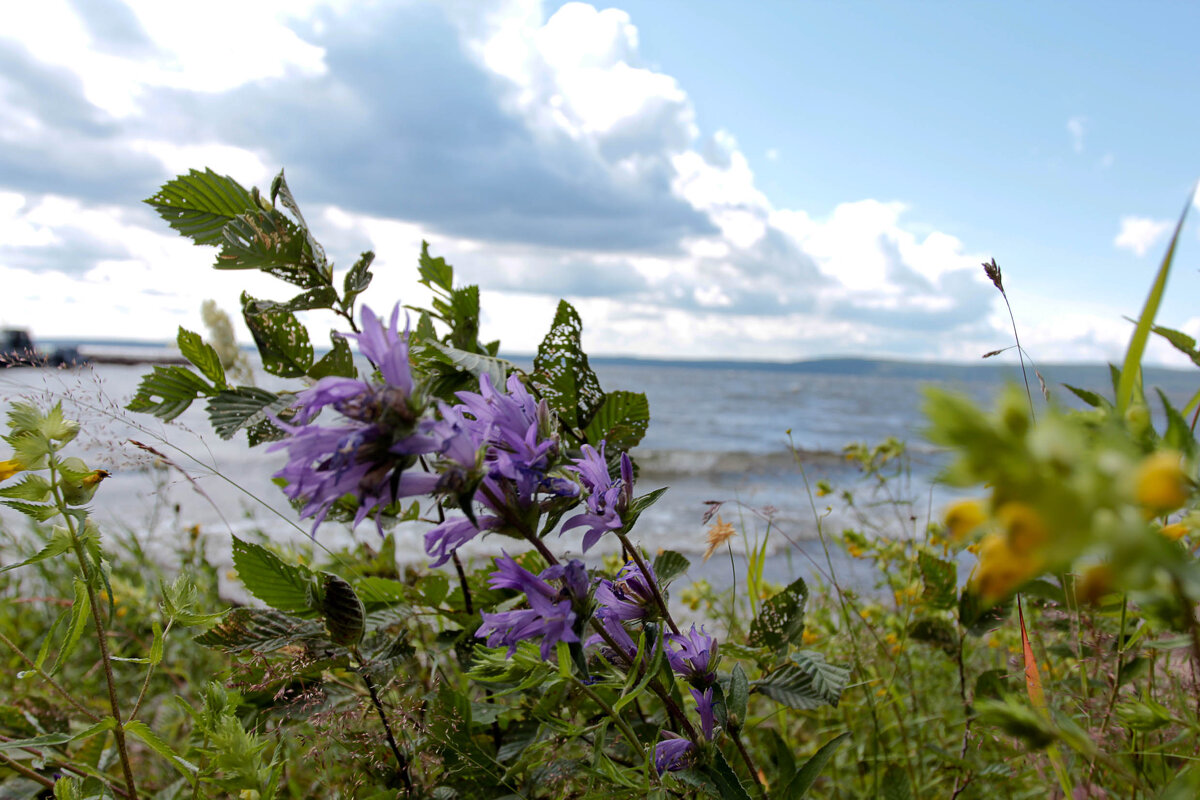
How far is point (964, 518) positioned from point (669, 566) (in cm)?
82

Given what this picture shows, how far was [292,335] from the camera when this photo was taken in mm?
1399

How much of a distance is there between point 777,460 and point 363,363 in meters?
10.6

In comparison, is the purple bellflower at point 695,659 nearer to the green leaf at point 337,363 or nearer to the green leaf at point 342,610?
the green leaf at point 342,610

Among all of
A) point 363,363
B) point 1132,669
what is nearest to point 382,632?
point 363,363

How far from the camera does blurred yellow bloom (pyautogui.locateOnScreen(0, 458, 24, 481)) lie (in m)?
0.95

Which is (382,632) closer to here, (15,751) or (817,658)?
(15,751)

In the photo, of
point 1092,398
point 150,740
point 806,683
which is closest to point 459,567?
point 150,740

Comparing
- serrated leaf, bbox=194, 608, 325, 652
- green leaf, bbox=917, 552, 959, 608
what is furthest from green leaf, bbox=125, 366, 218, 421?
green leaf, bbox=917, 552, 959, 608

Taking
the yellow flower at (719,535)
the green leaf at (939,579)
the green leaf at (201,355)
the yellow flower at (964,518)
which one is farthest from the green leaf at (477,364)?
the green leaf at (939,579)

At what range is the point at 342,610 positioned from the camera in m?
1.07

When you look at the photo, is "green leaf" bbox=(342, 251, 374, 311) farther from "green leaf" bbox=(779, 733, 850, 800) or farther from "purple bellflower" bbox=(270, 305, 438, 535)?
"green leaf" bbox=(779, 733, 850, 800)

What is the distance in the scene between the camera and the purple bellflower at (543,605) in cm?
77

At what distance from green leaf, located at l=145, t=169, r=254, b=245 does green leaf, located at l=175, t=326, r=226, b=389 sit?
19 centimetres

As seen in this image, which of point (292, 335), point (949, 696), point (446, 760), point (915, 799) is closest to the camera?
point (446, 760)
